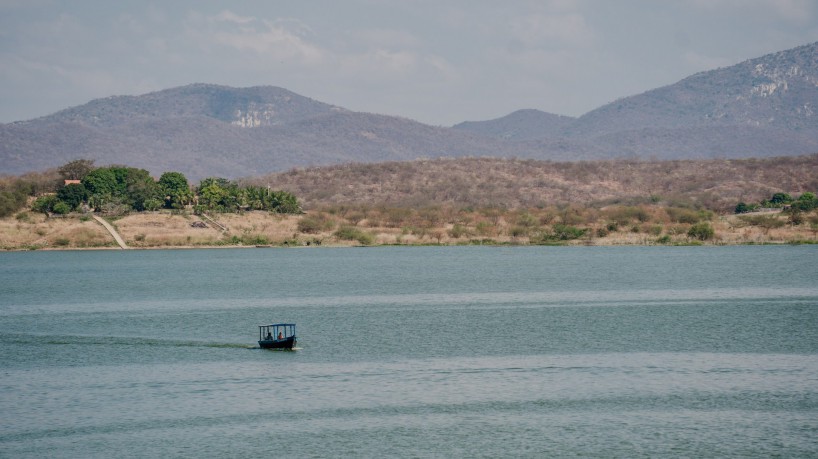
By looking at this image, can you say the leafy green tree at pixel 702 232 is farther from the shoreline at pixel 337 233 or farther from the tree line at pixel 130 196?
the tree line at pixel 130 196

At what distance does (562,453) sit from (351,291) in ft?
191

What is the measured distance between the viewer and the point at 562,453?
118 ft

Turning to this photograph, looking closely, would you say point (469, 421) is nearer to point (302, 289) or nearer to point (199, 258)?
point (302, 289)

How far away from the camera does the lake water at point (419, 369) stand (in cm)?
3791

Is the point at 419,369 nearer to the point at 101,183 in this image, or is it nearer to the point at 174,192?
the point at 101,183

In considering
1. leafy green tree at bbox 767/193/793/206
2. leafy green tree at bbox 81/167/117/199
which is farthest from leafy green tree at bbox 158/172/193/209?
leafy green tree at bbox 767/193/793/206

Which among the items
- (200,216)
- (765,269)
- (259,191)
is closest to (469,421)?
(765,269)

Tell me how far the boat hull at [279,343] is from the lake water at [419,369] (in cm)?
105

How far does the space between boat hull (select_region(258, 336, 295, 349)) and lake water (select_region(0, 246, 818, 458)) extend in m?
1.05

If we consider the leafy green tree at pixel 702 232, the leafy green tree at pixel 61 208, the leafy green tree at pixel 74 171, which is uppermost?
the leafy green tree at pixel 74 171

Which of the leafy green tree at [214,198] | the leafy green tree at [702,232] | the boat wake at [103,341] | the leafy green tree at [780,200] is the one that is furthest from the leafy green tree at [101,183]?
the leafy green tree at [780,200]

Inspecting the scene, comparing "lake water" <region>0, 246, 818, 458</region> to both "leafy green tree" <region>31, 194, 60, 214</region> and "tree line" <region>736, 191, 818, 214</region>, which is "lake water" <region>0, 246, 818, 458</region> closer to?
"leafy green tree" <region>31, 194, 60, 214</region>

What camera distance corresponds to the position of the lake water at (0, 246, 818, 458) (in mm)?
37906

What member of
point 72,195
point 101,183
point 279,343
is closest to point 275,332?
point 279,343
